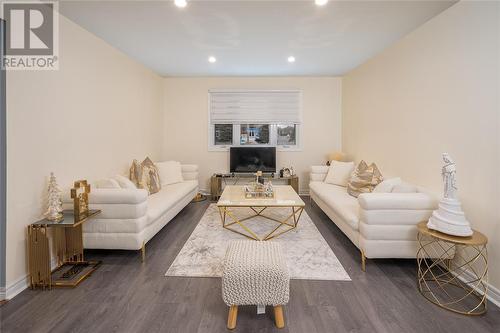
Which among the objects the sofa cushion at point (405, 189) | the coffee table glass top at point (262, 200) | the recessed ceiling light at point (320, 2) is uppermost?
the recessed ceiling light at point (320, 2)

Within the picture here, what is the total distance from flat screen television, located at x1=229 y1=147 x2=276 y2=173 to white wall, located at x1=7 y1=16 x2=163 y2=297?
1.98m

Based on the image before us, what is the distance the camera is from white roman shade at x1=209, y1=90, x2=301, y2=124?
5633mm

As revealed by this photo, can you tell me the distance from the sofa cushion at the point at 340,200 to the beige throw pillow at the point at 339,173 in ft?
0.40

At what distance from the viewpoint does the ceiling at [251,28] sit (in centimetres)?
256

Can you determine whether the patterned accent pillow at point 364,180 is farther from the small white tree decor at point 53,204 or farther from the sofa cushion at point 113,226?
the small white tree decor at point 53,204

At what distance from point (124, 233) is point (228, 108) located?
3.73 meters

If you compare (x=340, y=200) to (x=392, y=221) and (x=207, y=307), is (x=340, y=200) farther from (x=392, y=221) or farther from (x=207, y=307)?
(x=207, y=307)

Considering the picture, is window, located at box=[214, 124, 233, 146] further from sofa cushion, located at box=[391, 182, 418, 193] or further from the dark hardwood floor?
sofa cushion, located at box=[391, 182, 418, 193]

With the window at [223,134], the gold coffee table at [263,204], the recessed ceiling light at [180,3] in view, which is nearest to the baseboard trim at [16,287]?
the gold coffee table at [263,204]

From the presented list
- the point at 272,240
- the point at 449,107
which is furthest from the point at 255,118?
the point at 449,107

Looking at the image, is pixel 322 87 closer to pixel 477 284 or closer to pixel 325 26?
pixel 325 26

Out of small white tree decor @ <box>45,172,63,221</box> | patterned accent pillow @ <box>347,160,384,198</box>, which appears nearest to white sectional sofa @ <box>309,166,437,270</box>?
patterned accent pillow @ <box>347,160,384,198</box>

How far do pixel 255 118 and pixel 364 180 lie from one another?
113 inches

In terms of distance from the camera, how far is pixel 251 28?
3.04 meters
